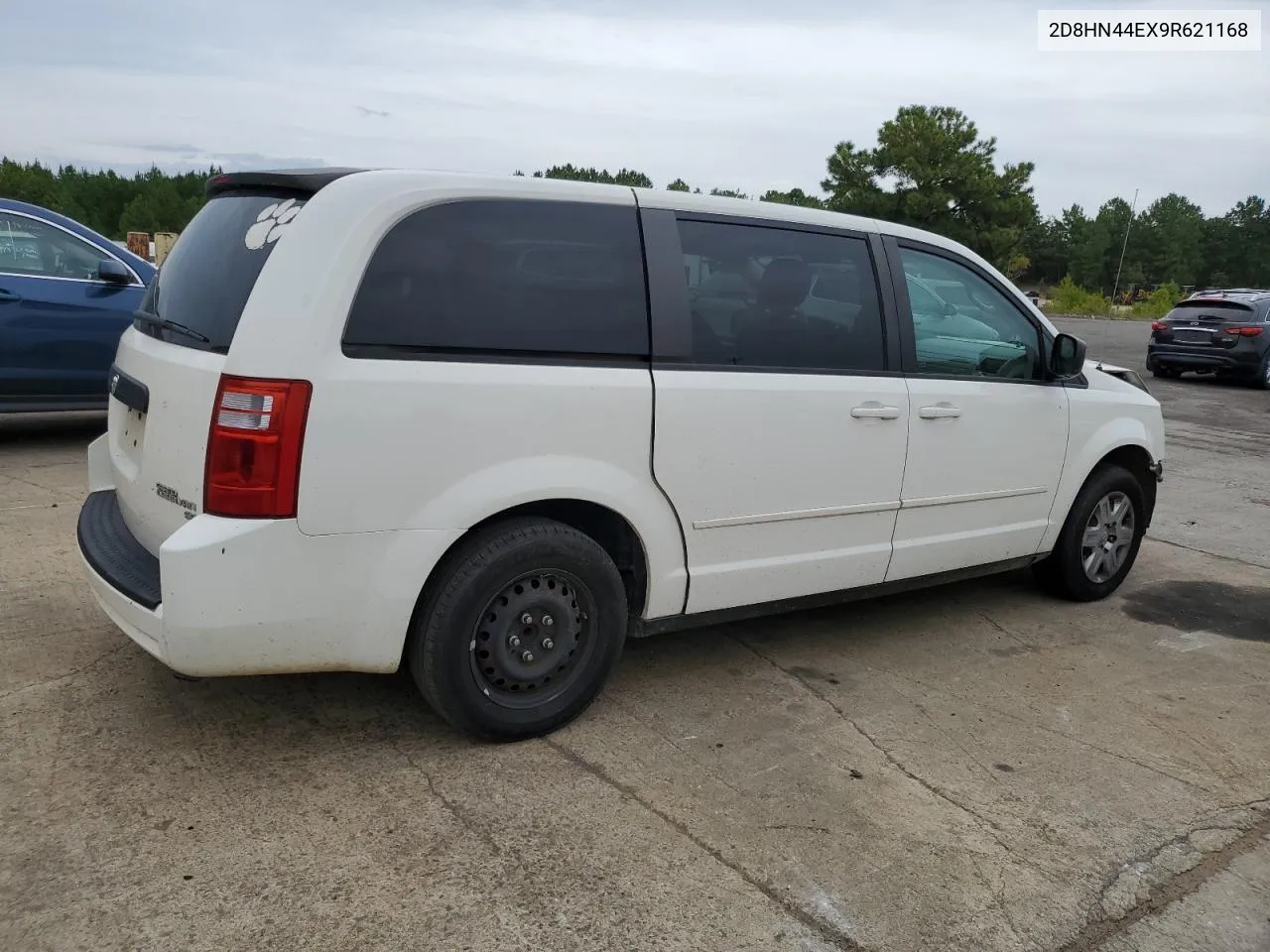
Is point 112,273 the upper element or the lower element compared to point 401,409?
upper

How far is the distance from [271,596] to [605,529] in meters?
1.17

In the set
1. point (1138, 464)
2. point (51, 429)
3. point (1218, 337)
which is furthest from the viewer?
point (1218, 337)

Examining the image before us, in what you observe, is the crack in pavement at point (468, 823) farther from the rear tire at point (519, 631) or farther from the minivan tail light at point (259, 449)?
the minivan tail light at point (259, 449)


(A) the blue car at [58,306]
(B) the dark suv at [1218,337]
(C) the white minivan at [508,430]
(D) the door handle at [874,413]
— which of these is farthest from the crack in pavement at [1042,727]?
(B) the dark suv at [1218,337]

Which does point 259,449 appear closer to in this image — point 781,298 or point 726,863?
point 726,863

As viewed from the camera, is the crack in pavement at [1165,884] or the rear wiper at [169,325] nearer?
the crack in pavement at [1165,884]

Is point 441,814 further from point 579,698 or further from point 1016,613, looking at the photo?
point 1016,613

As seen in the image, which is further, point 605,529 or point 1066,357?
point 1066,357

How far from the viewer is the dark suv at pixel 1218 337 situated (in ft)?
55.5

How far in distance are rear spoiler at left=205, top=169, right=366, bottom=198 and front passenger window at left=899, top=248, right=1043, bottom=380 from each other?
2330 mm

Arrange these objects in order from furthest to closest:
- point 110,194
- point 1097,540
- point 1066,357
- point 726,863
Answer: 1. point 110,194
2. point 1097,540
3. point 1066,357
4. point 726,863

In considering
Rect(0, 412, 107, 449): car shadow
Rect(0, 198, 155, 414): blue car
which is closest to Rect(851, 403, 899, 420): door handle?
Rect(0, 198, 155, 414): blue car

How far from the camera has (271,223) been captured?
3.27 m

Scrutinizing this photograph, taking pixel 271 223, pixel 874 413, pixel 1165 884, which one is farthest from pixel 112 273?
pixel 1165 884
